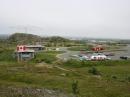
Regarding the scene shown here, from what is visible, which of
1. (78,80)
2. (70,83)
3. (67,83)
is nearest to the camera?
(70,83)

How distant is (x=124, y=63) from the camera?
8394cm

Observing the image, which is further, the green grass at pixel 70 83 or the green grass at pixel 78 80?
the green grass at pixel 78 80

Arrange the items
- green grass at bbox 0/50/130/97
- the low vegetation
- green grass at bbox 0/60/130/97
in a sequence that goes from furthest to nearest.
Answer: green grass at bbox 0/50/130/97, green grass at bbox 0/60/130/97, the low vegetation

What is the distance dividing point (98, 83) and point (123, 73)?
17749 mm

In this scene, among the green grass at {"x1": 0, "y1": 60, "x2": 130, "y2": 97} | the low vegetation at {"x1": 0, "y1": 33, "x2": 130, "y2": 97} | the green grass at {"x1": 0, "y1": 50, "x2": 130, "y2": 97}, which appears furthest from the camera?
the green grass at {"x1": 0, "y1": 50, "x2": 130, "y2": 97}

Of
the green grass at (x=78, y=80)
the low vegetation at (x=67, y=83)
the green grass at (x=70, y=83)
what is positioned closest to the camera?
the low vegetation at (x=67, y=83)

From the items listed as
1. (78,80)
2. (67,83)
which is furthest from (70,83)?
(78,80)

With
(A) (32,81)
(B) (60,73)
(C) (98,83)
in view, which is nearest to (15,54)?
(B) (60,73)

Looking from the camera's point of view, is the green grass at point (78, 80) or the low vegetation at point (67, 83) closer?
the low vegetation at point (67, 83)

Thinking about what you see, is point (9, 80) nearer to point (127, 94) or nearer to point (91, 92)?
point (91, 92)

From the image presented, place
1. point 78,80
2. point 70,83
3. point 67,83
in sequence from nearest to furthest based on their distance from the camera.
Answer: point 70,83 → point 67,83 → point 78,80

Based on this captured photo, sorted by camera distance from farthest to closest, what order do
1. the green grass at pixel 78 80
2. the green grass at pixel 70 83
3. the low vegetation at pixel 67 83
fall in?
1. the green grass at pixel 78 80
2. the green grass at pixel 70 83
3. the low vegetation at pixel 67 83

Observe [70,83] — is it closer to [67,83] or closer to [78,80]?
[67,83]

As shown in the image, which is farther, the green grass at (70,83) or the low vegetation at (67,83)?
the green grass at (70,83)
